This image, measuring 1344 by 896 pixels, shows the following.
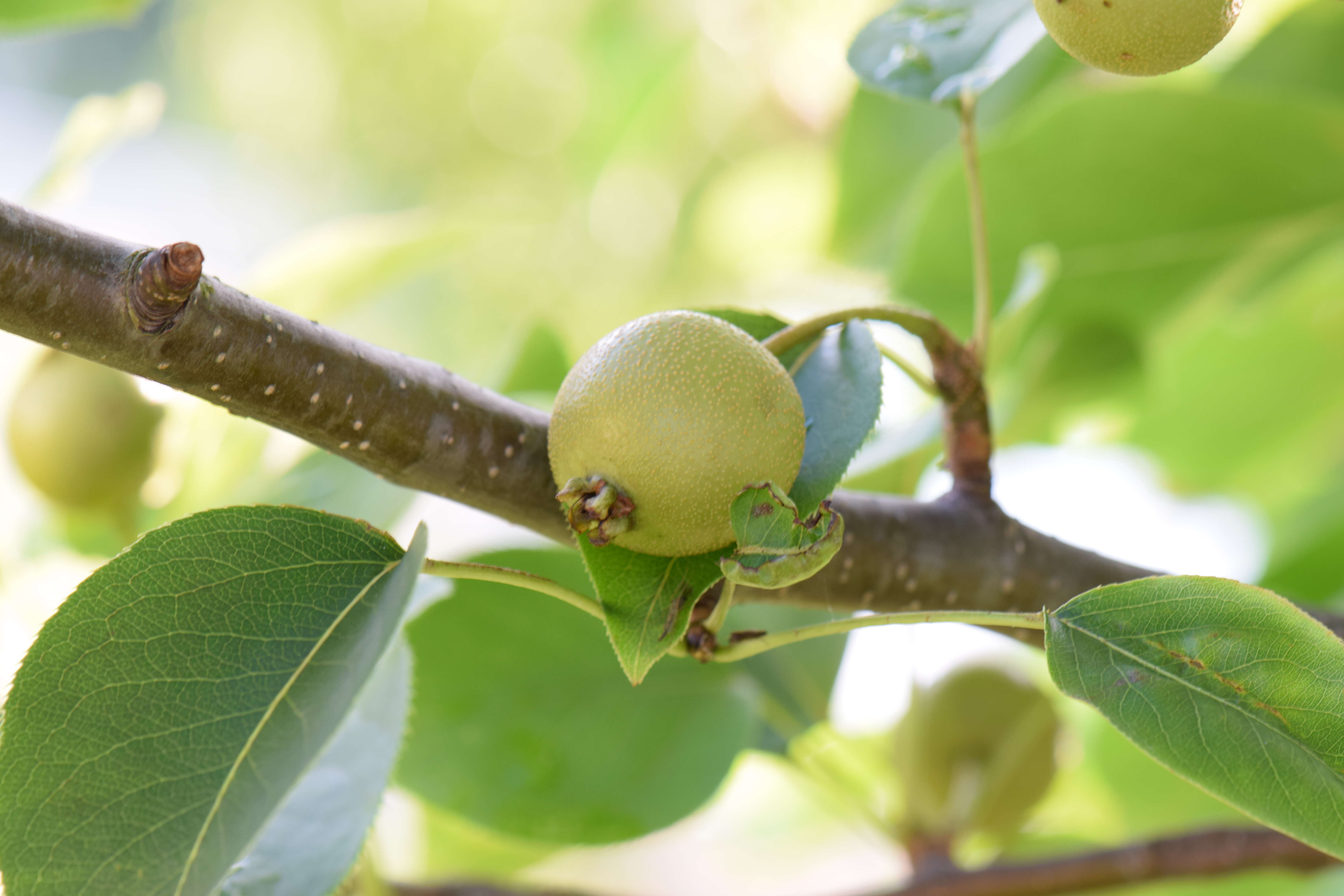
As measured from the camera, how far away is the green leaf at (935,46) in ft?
1.37

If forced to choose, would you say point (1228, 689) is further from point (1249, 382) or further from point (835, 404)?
point (1249, 382)

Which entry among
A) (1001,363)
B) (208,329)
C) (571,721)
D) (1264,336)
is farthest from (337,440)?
(1264,336)

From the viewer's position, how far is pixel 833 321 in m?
0.37

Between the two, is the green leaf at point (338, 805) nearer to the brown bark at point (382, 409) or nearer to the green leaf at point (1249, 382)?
the brown bark at point (382, 409)

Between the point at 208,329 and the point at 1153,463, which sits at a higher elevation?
the point at 208,329

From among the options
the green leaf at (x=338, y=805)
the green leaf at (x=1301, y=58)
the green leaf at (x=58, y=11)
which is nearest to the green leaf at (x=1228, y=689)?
the green leaf at (x=338, y=805)

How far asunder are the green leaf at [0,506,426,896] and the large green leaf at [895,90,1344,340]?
→ 0.46 metres

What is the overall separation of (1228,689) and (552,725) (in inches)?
15.5

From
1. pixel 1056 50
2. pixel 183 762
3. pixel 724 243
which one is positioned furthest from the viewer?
pixel 724 243

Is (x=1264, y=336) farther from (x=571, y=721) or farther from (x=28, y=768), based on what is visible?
→ (x=28, y=768)

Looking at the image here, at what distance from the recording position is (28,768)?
0.30m

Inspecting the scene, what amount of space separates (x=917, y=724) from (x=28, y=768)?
0.51 m

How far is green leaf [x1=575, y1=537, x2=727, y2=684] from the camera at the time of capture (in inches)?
11.5

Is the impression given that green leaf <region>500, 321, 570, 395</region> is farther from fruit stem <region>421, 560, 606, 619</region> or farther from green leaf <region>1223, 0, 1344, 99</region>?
green leaf <region>1223, 0, 1344, 99</region>
